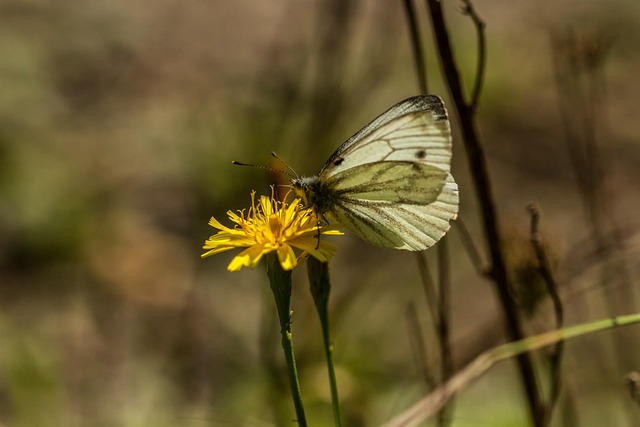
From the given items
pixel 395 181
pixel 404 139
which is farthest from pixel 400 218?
pixel 404 139

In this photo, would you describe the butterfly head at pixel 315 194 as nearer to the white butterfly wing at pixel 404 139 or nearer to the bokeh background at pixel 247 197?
the white butterfly wing at pixel 404 139

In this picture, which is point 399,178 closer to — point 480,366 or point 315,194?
point 315,194

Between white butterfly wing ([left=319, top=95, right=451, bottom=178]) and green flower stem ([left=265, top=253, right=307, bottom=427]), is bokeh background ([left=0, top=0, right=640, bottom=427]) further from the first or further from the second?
green flower stem ([left=265, top=253, right=307, bottom=427])

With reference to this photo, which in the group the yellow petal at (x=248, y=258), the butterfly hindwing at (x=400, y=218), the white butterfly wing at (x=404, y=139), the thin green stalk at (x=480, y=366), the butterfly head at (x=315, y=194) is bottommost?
the thin green stalk at (x=480, y=366)

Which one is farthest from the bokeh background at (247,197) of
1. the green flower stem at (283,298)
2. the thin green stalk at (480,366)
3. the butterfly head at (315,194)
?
the green flower stem at (283,298)

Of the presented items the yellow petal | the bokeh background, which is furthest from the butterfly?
the bokeh background

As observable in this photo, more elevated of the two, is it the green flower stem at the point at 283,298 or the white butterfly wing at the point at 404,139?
the white butterfly wing at the point at 404,139

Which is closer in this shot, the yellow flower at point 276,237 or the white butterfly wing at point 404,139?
the yellow flower at point 276,237
